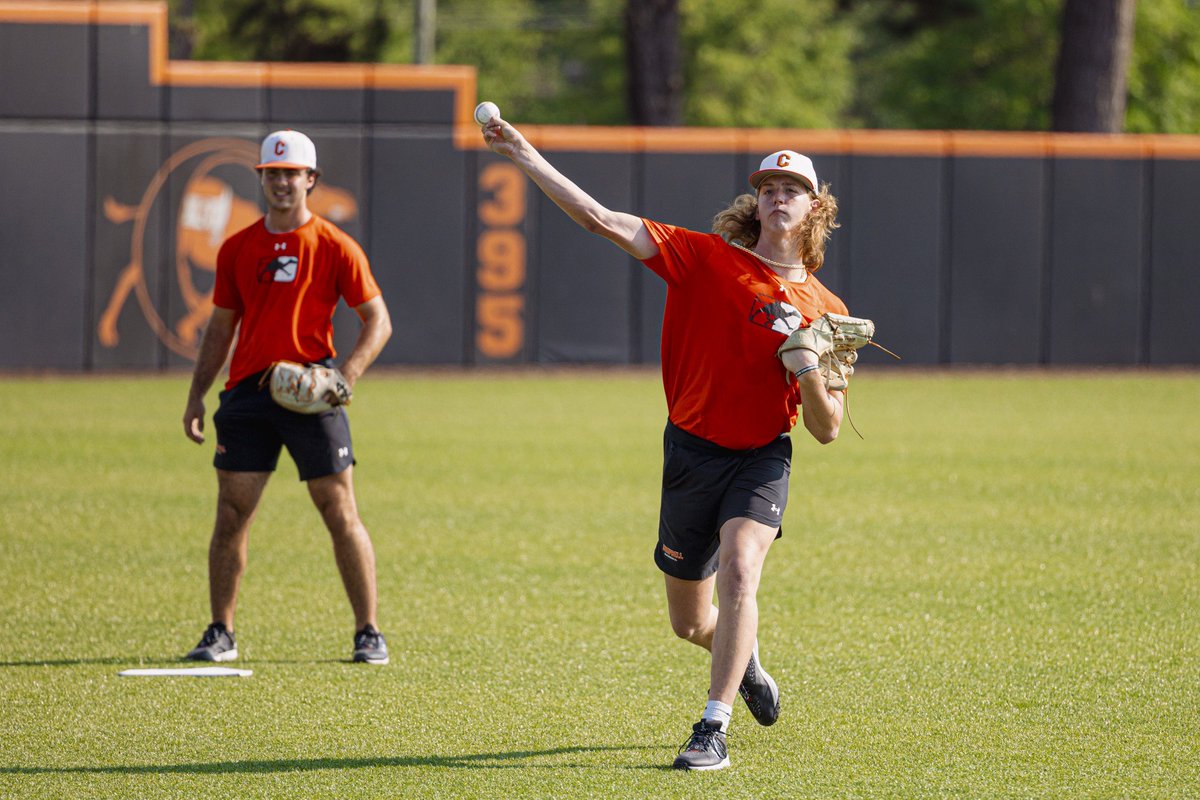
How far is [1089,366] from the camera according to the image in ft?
71.2

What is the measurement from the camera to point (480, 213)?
20219mm

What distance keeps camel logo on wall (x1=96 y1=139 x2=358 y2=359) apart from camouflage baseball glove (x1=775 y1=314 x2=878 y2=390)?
14880 millimetres

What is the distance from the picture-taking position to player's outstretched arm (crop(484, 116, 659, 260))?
5230 mm

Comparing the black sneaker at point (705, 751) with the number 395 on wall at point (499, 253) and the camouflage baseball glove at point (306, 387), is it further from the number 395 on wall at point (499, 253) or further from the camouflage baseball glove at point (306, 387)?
the number 395 on wall at point (499, 253)

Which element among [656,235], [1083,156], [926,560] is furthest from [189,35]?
[656,235]

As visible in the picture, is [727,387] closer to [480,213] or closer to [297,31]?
[480,213]

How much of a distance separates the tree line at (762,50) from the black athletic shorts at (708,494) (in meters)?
26.5

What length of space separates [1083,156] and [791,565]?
14.1m

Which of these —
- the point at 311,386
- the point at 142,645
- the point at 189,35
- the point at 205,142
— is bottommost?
the point at 142,645

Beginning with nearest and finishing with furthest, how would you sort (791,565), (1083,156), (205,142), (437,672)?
1. (437,672)
2. (791,565)
3. (205,142)
4. (1083,156)

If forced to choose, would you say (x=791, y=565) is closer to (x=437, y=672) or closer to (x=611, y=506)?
(x=611, y=506)

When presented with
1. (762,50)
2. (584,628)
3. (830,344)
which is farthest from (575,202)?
(762,50)

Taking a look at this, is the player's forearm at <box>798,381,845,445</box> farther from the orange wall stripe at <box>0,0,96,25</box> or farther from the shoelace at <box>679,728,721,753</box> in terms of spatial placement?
the orange wall stripe at <box>0,0,96,25</box>

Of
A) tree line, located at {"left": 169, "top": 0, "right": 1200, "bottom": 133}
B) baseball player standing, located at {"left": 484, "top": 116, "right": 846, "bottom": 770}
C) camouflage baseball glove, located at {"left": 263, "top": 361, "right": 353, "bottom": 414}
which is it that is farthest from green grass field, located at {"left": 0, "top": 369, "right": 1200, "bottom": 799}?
tree line, located at {"left": 169, "top": 0, "right": 1200, "bottom": 133}
